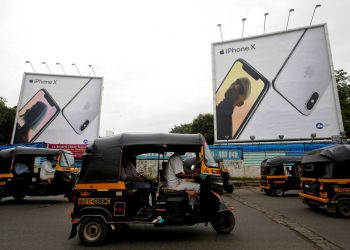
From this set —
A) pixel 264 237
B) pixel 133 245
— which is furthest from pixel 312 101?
pixel 133 245

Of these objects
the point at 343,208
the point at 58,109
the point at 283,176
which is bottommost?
the point at 343,208

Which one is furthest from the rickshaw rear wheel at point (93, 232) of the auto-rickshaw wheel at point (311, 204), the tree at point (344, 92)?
the tree at point (344, 92)

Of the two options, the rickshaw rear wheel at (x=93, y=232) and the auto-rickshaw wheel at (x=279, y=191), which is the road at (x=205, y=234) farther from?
the auto-rickshaw wheel at (x=279, y=191)

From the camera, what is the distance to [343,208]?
9.08 metres

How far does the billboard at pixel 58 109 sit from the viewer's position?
37.2 metres

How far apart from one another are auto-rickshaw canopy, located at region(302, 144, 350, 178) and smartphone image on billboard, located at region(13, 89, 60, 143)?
3357 cm

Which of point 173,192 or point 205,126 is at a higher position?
point 205,126

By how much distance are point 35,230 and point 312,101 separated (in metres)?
27.3

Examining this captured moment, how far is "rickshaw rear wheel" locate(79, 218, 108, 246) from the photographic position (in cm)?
599

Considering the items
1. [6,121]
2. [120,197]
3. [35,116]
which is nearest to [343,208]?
[120,197]

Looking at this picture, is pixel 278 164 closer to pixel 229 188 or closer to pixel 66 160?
pixel 229 188

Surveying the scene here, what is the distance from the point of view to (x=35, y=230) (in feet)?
23.8

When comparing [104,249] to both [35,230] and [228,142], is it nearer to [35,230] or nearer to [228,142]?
[35,230]

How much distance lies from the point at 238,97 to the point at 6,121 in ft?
117
